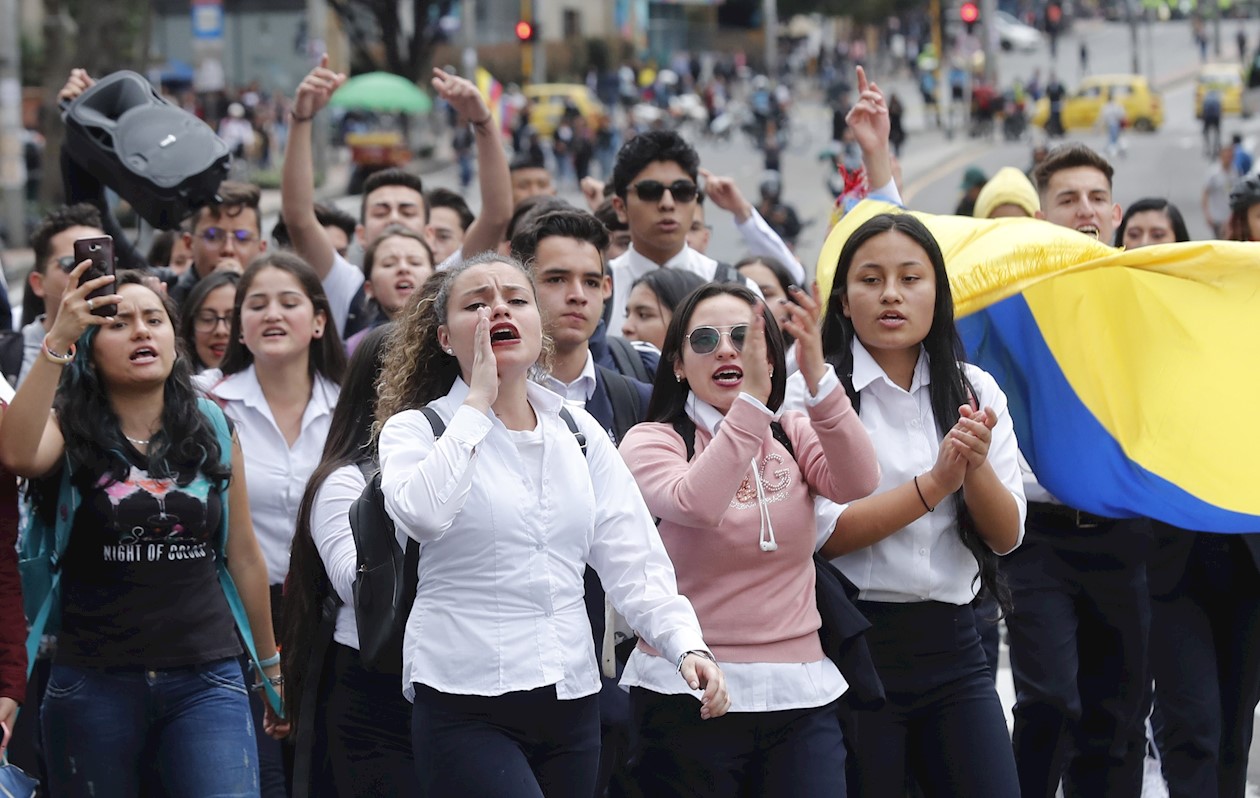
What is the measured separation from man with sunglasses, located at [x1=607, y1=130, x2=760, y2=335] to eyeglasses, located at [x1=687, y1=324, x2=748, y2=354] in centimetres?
264

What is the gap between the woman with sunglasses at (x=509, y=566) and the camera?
4.11m

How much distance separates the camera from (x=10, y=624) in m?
4.77

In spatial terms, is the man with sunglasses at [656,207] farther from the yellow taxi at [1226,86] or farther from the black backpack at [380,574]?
the yellow taxi at [1226,86]

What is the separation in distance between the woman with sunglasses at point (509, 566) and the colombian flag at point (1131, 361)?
1.59 meters

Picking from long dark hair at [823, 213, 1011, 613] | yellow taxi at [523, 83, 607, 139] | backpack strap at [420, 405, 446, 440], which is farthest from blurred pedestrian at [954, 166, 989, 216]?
yellow taxi at [523, 83, 607, 139]

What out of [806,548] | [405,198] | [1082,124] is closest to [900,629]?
[806,548]

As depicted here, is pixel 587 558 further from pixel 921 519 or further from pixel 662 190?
pixel 662 190

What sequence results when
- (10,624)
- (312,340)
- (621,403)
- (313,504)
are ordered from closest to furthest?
(10,624), (313,504), (621,403), (312,340)

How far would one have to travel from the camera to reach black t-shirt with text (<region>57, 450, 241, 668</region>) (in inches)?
195

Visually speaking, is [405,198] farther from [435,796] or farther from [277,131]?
[277,131]

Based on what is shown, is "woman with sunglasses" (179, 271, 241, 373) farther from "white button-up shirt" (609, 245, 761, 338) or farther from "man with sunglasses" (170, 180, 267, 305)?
"white button-up shirt" (609, 245, 761, 338)

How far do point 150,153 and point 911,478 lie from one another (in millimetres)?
3302

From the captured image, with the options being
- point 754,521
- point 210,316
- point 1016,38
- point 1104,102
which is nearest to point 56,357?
point 754,521

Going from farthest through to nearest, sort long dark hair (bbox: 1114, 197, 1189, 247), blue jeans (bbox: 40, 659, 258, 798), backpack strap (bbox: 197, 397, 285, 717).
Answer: long dark hair (bbox: 1114, 197, 1189, 247)
backpack strap (bbox: 197, 397, 285, 717)
blue jeans (bbox: 40, 659, 258, 798)
